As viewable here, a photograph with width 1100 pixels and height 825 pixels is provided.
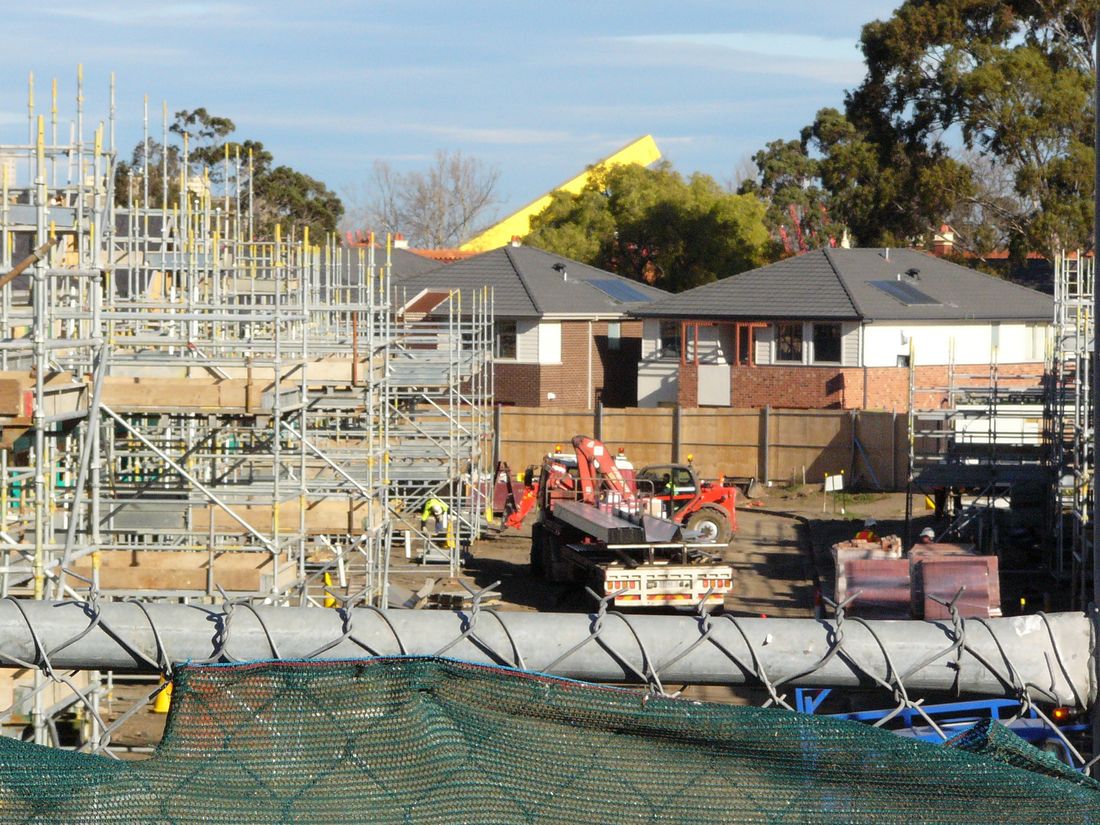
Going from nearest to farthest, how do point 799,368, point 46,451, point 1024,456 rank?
point 46,451
point 1024,456
point 799,368

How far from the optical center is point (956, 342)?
39219 millimetres

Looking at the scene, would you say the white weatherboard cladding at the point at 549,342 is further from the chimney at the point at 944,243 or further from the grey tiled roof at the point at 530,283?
the chimney at the point at 944,243

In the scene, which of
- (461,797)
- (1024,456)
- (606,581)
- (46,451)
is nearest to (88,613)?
(461,797)

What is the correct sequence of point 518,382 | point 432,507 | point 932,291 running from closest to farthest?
1. point 432,507
2. point 932,291
3. point 518,382

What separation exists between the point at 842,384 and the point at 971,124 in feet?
44.3

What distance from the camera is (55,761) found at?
2.51 metres

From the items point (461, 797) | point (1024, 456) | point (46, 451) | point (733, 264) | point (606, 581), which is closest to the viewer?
point (461, 797)

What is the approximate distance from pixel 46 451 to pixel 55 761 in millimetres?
11295

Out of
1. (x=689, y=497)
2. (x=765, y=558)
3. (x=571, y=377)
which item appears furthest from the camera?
(x=571, y=377)

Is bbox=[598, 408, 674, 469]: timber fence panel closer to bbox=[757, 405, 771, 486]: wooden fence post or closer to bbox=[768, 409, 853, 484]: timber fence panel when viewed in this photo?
bbox=[757, 405, 771, 486]: wooden fence post

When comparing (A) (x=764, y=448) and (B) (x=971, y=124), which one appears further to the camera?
(B) (x=971, y=124)

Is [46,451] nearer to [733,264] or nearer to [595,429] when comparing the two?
[595,429]

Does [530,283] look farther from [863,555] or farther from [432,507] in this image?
[863,555]

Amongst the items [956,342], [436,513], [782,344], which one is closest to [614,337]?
[782,344]
